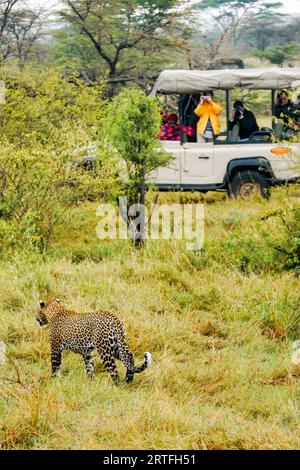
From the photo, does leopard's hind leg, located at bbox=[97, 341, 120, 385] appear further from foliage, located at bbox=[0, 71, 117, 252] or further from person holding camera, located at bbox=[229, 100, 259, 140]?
person holding camera, located at bbox=[229, 100, 259, 140]

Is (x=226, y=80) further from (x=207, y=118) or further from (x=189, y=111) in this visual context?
(x=189, y=111)

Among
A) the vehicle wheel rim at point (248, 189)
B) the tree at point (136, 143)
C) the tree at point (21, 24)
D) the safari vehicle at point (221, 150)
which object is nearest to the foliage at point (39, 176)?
the tree at point (136, 143)

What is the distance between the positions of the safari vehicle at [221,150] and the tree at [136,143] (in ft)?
7.02

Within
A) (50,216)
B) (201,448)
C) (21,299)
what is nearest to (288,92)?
(50,216)

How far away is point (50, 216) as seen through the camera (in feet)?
29.5

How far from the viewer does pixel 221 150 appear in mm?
10953

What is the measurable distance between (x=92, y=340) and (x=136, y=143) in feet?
13.3

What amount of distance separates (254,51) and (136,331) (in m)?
26.2

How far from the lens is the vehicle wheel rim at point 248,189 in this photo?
11102mm

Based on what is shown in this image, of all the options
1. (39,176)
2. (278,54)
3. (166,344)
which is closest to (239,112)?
(39,176)

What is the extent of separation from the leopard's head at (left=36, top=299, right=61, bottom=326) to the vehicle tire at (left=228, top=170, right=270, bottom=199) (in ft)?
20.1

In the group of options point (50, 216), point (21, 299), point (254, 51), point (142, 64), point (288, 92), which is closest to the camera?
point (21, 299)

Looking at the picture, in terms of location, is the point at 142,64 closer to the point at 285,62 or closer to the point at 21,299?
the point at 285,62
